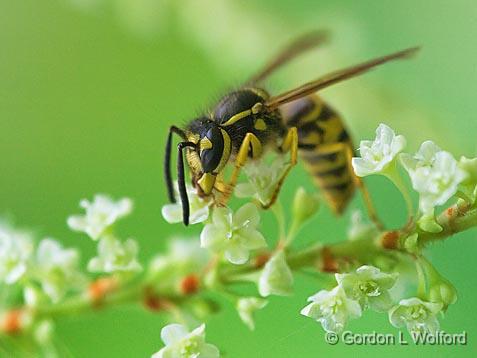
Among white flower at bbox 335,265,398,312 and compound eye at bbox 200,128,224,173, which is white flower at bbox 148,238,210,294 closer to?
compound eye at bbox 200,128,224,173

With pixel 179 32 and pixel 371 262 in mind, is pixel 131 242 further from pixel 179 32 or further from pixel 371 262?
pixel 179 32

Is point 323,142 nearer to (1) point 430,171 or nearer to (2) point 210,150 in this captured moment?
(2) point 210,150

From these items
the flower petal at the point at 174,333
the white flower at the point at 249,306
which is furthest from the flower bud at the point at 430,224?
the flower petal at the point at 174,333

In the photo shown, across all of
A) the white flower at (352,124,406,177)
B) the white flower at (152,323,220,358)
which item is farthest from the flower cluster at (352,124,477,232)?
the white flower at (152,323,220,358)

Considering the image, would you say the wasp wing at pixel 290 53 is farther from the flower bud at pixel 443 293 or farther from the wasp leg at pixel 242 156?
the flower bud at pixel 443 293

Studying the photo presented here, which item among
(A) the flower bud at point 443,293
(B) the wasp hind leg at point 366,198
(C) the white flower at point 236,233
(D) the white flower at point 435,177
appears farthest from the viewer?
(B) the wasp hind leg at point 366,198
